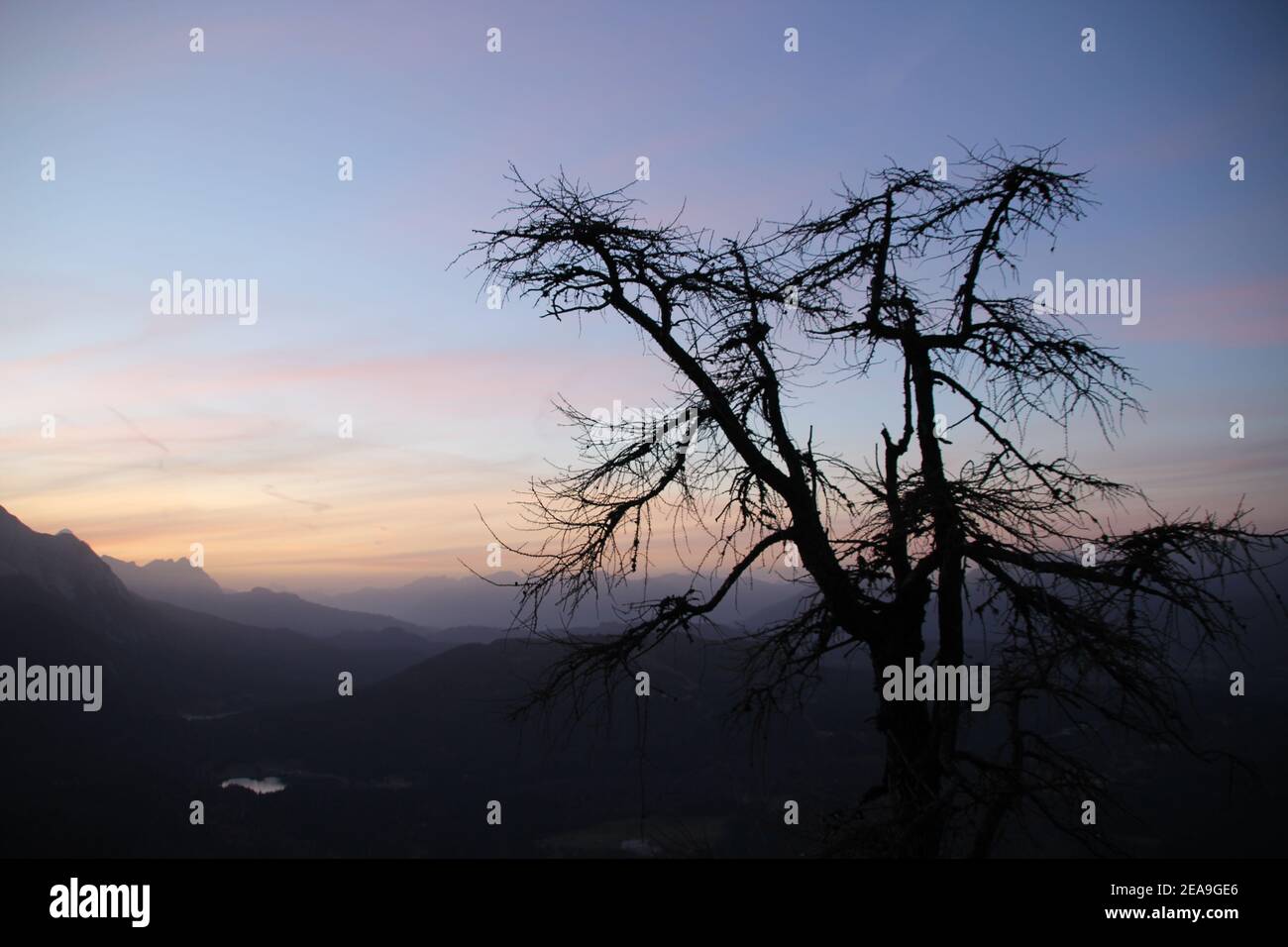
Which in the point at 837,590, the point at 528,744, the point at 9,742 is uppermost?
the point at 837,590

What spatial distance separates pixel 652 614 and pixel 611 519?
835 millimetres

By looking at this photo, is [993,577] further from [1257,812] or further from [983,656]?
[1257,812]

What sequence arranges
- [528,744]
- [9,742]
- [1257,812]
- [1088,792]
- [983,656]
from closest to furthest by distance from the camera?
[1088,792], [983,656], [1257,812], [9,742], [528,744]

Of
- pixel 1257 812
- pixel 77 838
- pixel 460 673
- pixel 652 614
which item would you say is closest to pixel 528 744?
pixel 460 673

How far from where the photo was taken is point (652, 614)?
6.09 meters

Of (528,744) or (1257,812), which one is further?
(528,744)

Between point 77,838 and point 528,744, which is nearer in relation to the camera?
point 77,838

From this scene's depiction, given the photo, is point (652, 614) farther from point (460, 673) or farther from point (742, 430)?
point (460, 673)

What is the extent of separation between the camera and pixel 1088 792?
509cm
